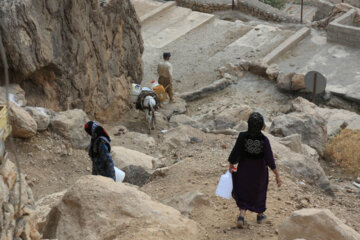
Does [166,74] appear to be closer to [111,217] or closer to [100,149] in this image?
[100,149]

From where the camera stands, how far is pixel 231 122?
10.7m

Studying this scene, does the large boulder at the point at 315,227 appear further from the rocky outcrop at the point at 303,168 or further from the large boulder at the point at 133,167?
the large boulder at the point at 133,167

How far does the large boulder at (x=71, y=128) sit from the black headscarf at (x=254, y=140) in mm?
3900

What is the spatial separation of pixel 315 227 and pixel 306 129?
217 inches

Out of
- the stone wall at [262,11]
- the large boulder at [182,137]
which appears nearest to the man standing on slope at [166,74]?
the large boulder at [182,137]

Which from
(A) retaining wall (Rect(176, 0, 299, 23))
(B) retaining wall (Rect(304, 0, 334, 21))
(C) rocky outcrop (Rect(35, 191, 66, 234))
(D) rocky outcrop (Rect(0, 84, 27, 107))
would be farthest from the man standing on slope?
(B) retaining wall (Rect(304, 0, 334, 21))

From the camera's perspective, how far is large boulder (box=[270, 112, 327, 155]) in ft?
32.5

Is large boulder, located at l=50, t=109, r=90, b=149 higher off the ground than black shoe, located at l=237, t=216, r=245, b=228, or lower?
lower

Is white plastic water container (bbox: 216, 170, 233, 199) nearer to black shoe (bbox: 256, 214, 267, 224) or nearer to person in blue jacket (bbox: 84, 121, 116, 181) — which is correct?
black shoe (bbox: 256, 214, 267, 224)

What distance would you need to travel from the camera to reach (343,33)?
1591 cm

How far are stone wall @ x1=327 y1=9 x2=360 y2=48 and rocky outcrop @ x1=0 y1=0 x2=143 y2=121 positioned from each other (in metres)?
7.16

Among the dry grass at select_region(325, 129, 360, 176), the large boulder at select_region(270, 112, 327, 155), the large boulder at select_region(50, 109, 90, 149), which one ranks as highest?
the large boulder at select_region(50, 109, 90, 149)

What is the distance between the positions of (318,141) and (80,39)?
5.07 metres

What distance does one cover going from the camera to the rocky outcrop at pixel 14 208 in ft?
12.0
